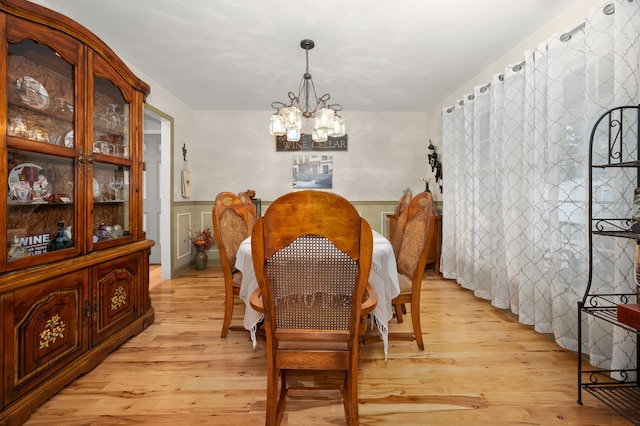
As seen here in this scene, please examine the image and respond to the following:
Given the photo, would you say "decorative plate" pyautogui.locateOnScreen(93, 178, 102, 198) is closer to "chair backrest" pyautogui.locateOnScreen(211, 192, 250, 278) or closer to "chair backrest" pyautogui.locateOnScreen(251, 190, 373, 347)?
"chair backrest" pyautogui.locateOnScreen(211, 192, 250, 278)

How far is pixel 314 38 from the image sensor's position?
2.62 metres

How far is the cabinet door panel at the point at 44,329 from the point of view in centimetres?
144

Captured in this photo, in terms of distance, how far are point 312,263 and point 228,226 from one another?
1.37 metres

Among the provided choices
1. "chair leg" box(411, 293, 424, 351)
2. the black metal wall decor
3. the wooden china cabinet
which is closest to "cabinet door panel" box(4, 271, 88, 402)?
the wooden china cabinet

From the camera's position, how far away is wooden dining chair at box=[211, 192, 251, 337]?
2205 mm

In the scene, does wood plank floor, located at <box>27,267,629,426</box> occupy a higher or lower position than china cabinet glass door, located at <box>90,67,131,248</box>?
lower

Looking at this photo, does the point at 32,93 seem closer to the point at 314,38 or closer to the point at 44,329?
the point at 44,329

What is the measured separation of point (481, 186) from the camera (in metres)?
3.30

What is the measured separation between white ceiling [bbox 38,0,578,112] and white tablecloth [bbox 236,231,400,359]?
1.67 metres

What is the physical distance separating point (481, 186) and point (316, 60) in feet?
6.90

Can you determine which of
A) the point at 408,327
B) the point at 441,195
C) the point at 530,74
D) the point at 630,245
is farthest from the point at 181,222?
the point at 630,245

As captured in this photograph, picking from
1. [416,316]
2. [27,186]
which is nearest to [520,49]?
[416,316]

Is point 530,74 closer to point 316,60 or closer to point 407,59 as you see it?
point 407,59

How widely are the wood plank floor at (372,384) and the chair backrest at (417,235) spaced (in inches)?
21.8
